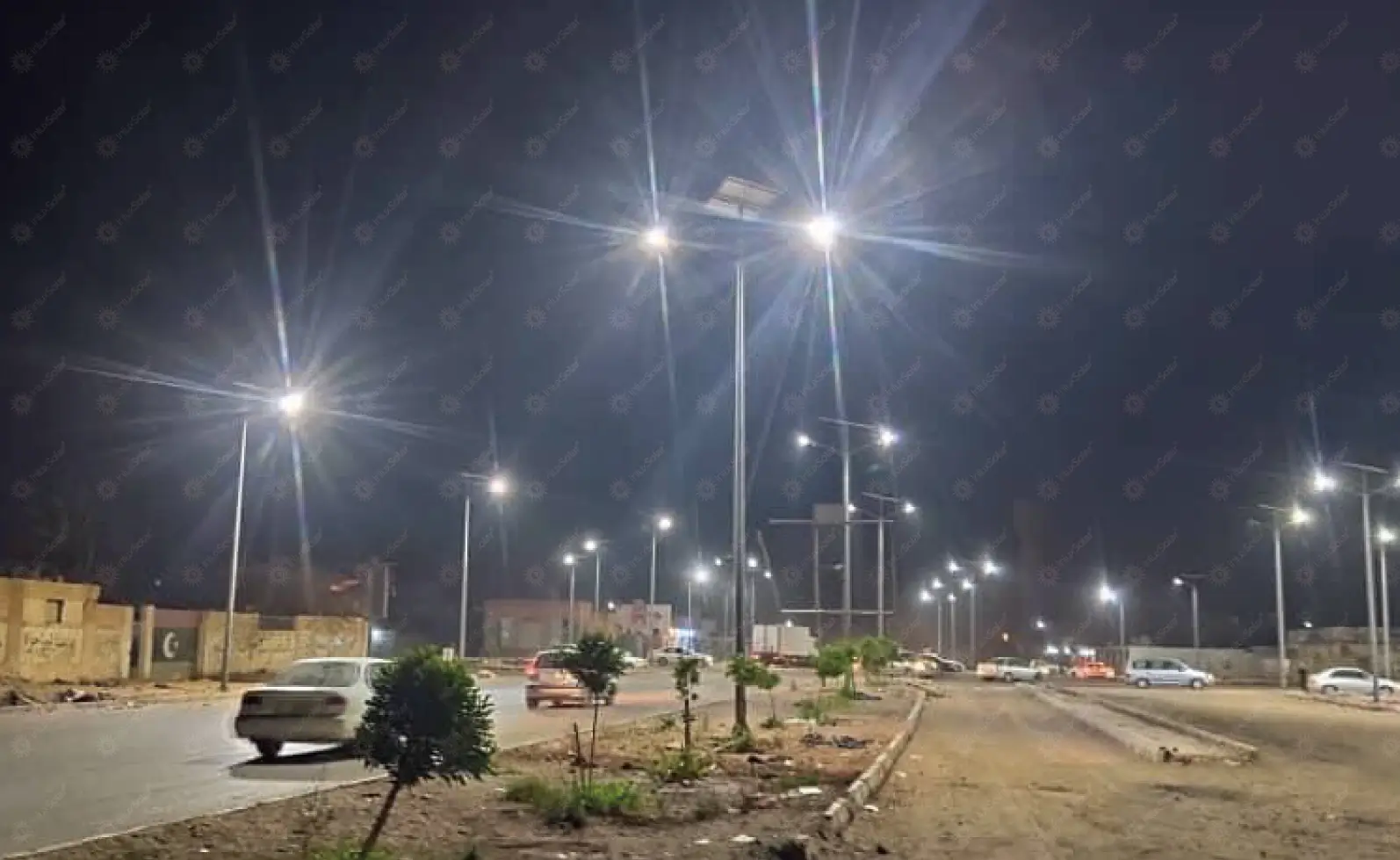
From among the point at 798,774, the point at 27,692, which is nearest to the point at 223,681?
the point at 27,692

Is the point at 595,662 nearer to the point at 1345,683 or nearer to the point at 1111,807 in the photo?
the point at 1111,807

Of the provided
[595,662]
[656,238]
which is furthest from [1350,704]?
[595,662]

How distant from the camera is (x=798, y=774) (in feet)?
52.7

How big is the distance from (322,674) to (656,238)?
845 centimetres

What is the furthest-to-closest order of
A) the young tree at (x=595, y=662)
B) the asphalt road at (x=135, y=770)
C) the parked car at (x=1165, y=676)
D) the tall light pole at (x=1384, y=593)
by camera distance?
1. the parked car at (x=1165, y=676)
2. the tall light pole at (x=1384, y=593)
3. the young tree at (x=595, y=662)
4. the asphalt road at (x=135, y=770)

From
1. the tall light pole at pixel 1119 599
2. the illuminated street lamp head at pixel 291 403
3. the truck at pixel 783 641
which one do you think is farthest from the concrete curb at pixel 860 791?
the tall light pole at pixel 1119 599

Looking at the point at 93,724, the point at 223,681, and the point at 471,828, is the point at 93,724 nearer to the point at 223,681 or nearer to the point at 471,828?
the point at 223,681

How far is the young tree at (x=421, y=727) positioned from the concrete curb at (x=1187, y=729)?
1600 centimetres

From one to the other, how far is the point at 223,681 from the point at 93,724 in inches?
569

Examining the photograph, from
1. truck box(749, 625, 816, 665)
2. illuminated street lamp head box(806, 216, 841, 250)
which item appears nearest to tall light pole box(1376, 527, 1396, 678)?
truck box(749, 625, 816, 665)

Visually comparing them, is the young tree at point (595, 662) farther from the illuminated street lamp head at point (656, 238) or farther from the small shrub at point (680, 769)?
the illuminated street lamp head at point (656, 238)

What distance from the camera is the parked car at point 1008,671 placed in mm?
69188

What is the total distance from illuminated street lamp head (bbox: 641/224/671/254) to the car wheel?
30.8 feet

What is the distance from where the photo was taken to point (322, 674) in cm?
1941
